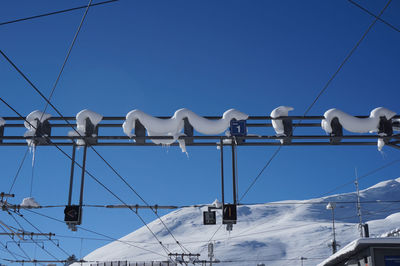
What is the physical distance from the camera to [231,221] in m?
14.9

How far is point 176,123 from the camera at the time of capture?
42.2 ft

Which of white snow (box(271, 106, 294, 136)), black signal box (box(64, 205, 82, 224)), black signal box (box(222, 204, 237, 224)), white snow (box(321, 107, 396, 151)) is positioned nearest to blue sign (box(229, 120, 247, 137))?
white snow (box(271, 106, 294, 136))

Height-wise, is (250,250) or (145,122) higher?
(250,250)

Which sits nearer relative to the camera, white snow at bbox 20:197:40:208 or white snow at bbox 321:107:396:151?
white snow at bbox 321:107:396:151

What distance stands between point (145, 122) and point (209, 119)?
1670 mm

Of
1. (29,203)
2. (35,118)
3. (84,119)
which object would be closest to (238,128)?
(84,119)

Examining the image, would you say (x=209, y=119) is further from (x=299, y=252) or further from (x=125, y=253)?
(x=125, y=253)

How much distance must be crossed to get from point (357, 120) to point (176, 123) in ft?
15.3

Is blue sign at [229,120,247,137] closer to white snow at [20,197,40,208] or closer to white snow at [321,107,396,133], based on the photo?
white snow at [321,107,396,133]

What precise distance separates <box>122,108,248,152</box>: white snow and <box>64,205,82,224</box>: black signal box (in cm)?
308

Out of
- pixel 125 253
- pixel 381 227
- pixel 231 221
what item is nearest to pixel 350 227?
pixel 381 227

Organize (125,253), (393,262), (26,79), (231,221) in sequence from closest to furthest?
(26,79), (393,262), (231,221), (125,253)

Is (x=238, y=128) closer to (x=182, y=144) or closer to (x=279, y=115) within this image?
(x=279, y=115)

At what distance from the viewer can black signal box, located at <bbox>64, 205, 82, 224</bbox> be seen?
47.0 ft
